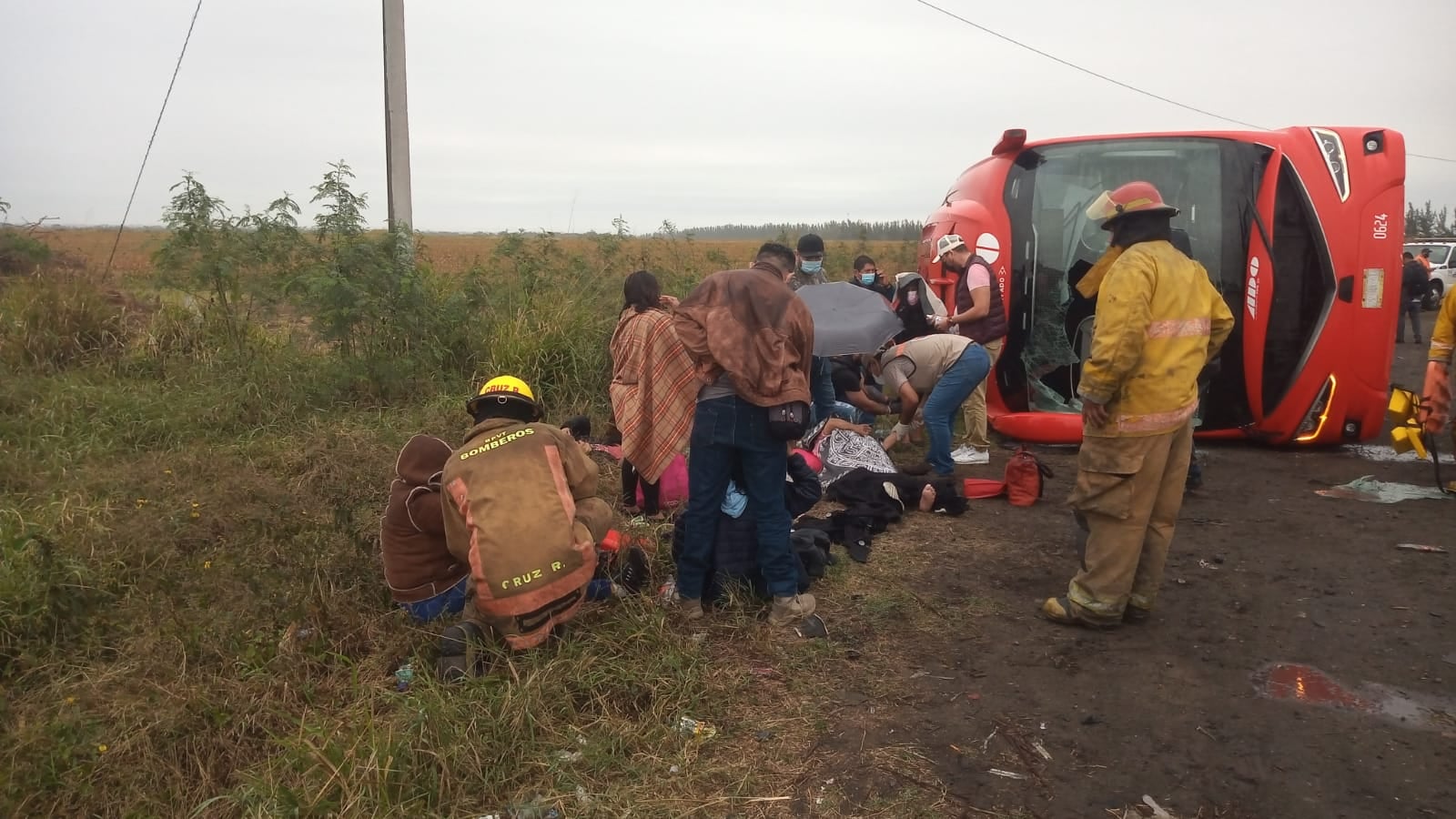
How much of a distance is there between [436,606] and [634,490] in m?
1.87

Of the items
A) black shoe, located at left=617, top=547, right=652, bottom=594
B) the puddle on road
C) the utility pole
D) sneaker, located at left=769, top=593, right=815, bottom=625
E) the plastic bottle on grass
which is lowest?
the plastic bottle on grass

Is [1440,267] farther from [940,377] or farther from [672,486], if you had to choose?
[672,486]

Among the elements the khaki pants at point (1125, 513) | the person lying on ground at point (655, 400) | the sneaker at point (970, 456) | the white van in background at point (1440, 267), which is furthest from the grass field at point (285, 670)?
the white van in background at point (1440, 267)

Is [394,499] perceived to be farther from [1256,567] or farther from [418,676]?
[1256,567]

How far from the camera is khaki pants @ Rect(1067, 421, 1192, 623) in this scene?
403 centimetres

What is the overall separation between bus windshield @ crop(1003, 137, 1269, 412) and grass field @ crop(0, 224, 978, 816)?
370cm

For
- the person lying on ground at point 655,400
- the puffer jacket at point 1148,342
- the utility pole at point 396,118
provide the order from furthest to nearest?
the utility pole at point 396,118, the person lying on ground at point 655,400, the puffer jacket at point 1148,342

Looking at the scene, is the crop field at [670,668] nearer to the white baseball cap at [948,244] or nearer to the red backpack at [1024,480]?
the red backpack at [1024,480]

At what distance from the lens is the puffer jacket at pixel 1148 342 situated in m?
3.93

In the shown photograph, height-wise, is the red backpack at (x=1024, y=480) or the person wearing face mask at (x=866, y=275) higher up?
the person wearing face mask at (x=866, y=275)

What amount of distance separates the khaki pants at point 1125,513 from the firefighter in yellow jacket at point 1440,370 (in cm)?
297

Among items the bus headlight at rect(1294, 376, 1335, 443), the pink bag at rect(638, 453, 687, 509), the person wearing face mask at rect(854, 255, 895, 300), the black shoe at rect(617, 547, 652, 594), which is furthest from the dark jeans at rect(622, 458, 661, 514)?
the bus headlight at rect(1294, 376, 1335, 443)

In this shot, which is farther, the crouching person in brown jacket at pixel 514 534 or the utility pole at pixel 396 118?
the utility pole at pixel 396 118

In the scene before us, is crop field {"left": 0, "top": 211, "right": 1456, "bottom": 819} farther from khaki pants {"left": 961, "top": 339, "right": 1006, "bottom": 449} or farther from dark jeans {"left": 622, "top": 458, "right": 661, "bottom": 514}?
khaki pants {"left": 961, "top": 339, "right": 1006, "bottom": 449}
